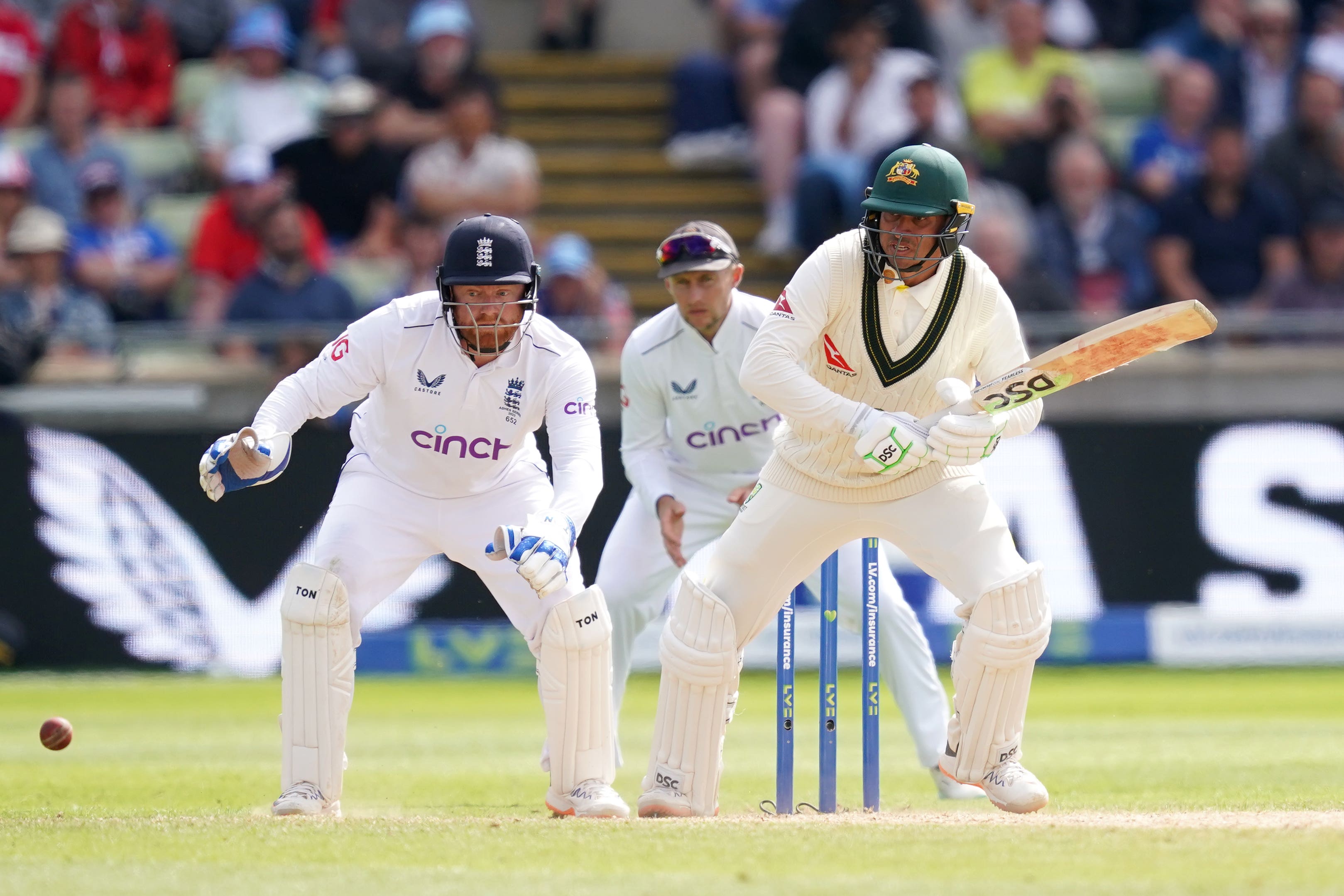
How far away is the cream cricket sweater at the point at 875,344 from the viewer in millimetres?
5535

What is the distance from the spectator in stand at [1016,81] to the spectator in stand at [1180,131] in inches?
20.7

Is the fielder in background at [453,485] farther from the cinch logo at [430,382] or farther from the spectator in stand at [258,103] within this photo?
the spectator in stand at [258,103]

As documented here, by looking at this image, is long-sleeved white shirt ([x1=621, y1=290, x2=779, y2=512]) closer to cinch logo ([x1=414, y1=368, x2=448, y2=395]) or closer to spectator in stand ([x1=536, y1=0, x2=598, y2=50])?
cinch logo ([x1=414, y1=368, x2=448, y2=395])

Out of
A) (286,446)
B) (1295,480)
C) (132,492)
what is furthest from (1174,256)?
(286,446)

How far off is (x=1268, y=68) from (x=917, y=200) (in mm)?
8998

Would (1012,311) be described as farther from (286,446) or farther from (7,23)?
(7,23)

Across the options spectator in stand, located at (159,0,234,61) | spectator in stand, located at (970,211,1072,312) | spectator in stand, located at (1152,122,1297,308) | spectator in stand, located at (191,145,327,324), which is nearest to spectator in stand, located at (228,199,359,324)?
spectator in stand, located at (191,145,327,324)

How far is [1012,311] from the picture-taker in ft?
18.5

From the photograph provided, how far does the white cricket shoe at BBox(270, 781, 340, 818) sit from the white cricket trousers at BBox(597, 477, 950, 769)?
124 cm

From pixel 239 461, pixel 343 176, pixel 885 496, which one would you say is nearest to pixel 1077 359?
pixel 885 496

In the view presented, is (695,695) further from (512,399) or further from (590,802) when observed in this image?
(512,399)

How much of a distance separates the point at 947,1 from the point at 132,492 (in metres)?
7.00

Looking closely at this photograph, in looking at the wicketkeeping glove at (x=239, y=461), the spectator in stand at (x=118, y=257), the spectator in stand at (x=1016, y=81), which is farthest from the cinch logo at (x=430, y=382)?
the spectator in stand at (x=1016, y=81)

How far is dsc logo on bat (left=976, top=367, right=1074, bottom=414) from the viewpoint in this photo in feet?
17.5
